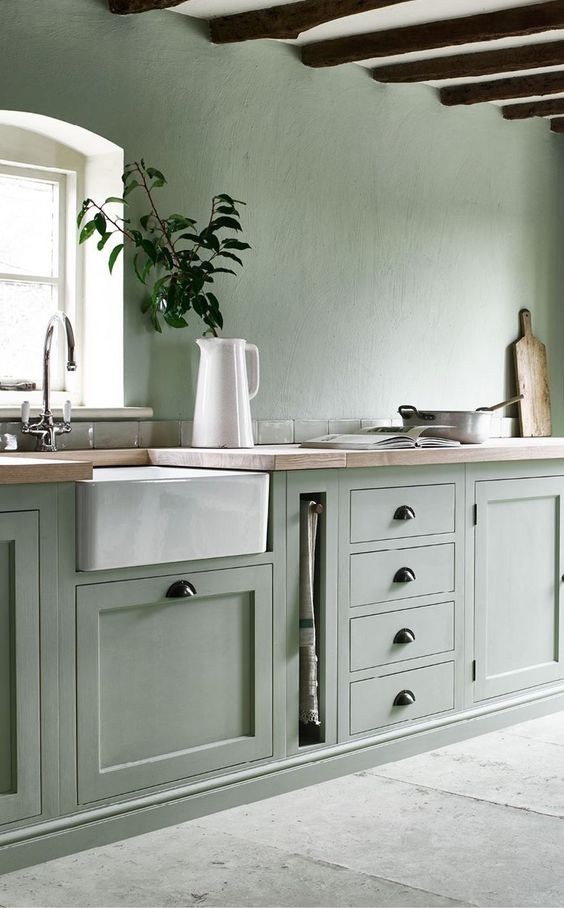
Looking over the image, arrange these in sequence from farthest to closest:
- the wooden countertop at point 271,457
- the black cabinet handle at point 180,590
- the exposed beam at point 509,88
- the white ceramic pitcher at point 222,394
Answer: the exposed beam at point 509,88 → the white ceramic pitcher at point 222,394 → the wooden countertop at point 271,457 → the black cabinet handle at point 180,590

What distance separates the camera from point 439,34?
12.6 ft

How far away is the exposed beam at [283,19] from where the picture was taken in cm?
343

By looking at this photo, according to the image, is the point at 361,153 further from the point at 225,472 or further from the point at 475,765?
the point at 475,765

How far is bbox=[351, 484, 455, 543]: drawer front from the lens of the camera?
3355 mm

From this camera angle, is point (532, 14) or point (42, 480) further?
point (532, 14)

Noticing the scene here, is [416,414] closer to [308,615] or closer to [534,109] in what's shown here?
[308,615]

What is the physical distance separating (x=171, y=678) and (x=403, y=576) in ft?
2.92

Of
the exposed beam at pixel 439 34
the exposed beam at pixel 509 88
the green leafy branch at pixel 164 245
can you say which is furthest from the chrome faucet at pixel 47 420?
the exposed beam at pixel 509 88

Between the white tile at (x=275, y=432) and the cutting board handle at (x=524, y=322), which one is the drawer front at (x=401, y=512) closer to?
the white tile at (x=275, y=432)

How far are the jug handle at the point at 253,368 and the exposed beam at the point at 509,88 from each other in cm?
161

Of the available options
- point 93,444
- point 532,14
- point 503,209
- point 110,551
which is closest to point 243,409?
point 93,444

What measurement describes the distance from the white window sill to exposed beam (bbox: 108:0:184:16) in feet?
3.86

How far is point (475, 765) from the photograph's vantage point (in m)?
3.44

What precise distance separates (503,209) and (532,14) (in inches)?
55.1
